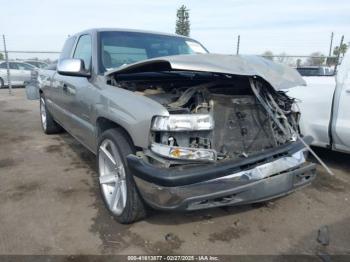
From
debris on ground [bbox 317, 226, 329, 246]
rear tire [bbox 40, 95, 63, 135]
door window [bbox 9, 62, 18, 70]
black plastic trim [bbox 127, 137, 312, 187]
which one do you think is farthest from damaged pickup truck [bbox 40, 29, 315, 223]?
door window [bbox 9, 62, 18, 70]

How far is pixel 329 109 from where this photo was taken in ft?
14.3

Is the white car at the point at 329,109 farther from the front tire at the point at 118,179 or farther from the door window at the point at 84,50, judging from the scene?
the door window at the point at 84,50

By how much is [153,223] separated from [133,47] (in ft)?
6.88

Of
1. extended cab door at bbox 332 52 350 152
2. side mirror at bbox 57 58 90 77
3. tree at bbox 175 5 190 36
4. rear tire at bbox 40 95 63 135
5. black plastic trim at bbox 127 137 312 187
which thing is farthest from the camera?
tree at bbox 175 5 190 36

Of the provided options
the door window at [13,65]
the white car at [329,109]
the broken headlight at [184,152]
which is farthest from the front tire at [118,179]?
the door window at [13,65]

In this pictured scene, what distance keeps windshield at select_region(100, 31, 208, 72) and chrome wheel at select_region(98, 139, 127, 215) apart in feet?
3.10

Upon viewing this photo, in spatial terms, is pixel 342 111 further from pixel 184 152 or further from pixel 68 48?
pixel 68 48

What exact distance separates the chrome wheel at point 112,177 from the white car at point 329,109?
2.38 m

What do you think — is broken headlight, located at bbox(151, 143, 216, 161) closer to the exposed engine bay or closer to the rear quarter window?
the exposed engine bay

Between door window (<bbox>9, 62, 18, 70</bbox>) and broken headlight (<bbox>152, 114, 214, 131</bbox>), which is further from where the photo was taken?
door window (<bbox>9, 62, 18, 70</bbox>)

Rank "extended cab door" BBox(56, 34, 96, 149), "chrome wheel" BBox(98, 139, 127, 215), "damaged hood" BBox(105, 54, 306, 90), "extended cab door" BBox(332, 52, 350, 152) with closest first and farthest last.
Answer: "damaged hood" BBox(105, 54, 306, 90) → "chrome wheel" BBox(98, 139, 127, 215) → "extended cab door" BBox(56, 34, 96, 149) → "extended cab door" BBox(332, 52, 350, 152)

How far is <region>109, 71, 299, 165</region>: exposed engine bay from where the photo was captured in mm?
2512

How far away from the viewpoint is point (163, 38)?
4398 mm

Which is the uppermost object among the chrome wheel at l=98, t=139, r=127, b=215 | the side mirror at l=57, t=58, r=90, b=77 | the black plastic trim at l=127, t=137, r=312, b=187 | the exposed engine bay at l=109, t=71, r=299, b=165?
the side mirror at l=57, t=58, r=90, b=77
